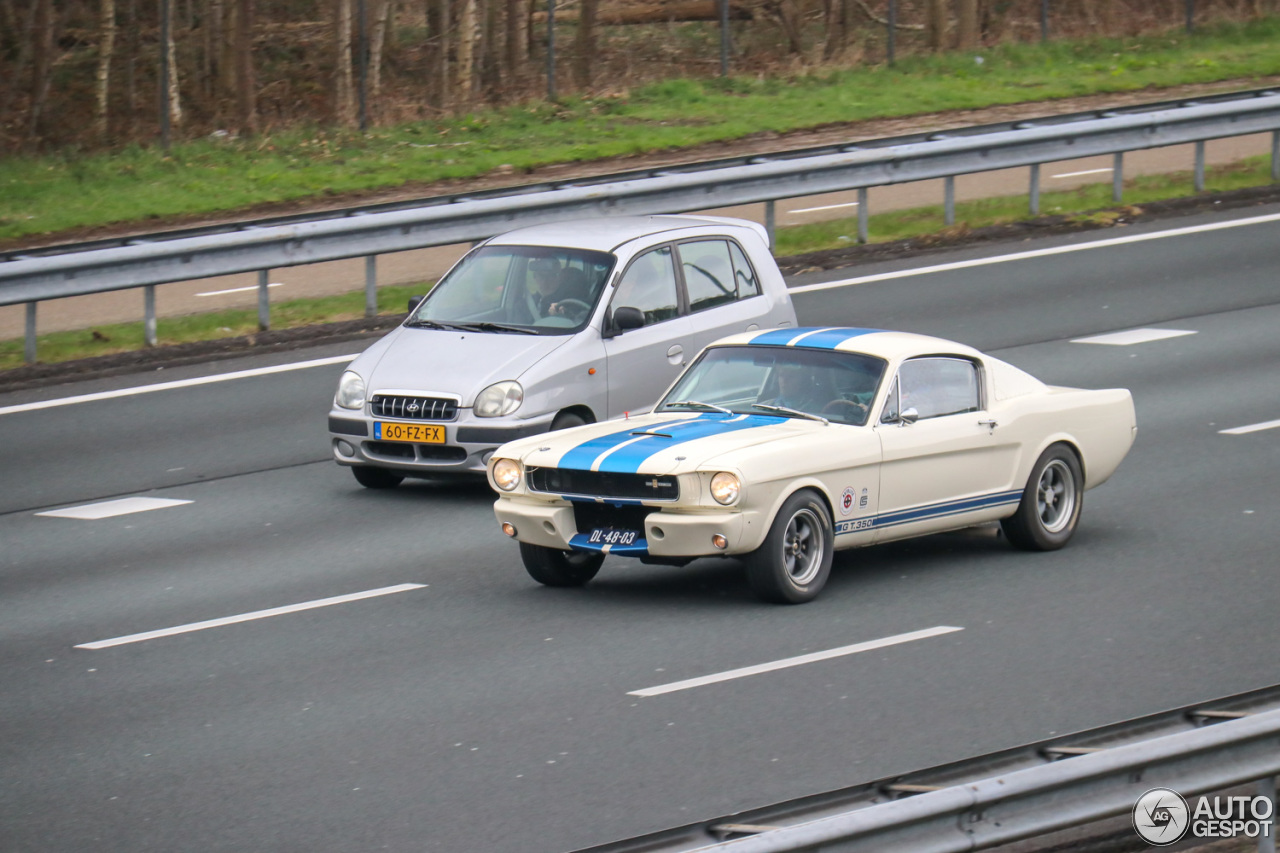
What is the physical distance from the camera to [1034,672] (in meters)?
8.73

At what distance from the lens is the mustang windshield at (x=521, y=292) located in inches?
539

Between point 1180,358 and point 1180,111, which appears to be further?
point 1180,111

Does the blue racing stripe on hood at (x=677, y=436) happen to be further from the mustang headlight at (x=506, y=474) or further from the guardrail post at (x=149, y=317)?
the guardrail post at (x=149, y=317)

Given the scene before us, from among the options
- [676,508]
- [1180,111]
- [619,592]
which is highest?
[1180,111]

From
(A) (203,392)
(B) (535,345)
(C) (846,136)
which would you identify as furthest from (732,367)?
(C) (846,136)

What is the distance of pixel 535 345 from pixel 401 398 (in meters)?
1.03

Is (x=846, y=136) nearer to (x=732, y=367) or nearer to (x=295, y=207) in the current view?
(x=295, y=207)

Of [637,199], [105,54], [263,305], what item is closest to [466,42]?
[105,54]

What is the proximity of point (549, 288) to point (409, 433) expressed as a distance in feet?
5.67

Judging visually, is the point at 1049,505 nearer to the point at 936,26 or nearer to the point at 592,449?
the point at 592,449

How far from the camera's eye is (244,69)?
102ft

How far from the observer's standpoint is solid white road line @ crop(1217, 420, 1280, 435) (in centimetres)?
1416

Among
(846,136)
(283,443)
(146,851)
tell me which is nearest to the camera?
(146,851)

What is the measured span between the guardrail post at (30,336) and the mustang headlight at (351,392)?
560 centimetres
